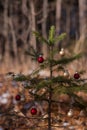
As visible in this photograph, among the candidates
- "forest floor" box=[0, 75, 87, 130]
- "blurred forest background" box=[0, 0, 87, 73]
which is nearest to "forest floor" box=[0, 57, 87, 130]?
"forest floor" box=[0, 75, 87, 130]

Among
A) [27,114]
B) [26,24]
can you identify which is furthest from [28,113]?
[26,24]

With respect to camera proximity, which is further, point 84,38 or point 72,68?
point 84,38

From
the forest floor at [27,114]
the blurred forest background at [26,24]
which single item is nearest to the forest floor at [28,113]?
the forest floor at [27,114]

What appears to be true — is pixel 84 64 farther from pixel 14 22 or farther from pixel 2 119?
pixel 14 22

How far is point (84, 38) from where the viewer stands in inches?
404

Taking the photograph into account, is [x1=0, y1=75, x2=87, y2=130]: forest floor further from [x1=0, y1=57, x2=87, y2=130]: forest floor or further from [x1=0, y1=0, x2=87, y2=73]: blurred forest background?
[x1=0, y1=0, x2=87, y2=73]: blurred forest background

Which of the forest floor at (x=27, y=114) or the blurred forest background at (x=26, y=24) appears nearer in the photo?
the forest floor at (x=27, y=114)

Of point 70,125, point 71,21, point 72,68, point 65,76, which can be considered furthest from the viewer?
point 71,21

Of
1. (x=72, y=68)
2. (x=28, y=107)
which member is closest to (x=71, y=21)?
(x=72, y=68)

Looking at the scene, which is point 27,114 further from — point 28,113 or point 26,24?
point 26,24

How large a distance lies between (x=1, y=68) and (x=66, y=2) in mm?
7605

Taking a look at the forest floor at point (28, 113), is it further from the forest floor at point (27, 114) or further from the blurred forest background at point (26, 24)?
the blurred forest background at point (26, 24)

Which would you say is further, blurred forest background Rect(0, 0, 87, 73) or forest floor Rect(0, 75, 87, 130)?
blurred forest background Rect(0, 0, 87, 73)

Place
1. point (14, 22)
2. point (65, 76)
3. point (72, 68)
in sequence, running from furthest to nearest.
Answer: point (14, 22) → point (72, 68) → point (65, 76)
